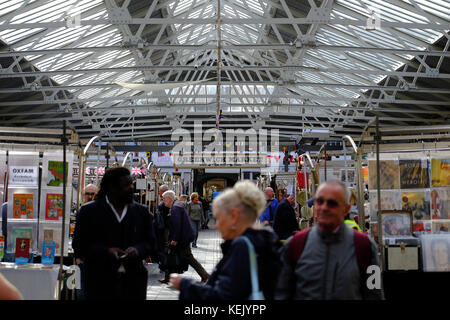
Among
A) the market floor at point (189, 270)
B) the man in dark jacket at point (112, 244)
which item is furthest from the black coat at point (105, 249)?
the market floor at point (189, 270)

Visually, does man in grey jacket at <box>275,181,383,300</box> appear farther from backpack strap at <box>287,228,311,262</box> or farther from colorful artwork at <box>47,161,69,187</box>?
colorful artwork at <box>47,161,69,187</box>

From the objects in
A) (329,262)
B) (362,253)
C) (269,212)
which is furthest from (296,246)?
(269,212)

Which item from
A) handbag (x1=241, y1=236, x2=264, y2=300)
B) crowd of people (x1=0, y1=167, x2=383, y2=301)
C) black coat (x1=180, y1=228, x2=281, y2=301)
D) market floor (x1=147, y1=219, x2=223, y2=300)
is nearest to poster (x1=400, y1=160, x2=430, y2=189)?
market floor (x1=147, y1=219, x2=223, y2=300)

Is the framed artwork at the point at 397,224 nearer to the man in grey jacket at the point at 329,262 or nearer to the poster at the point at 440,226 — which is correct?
the poster at the point at 440,226

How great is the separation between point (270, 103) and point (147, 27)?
23.3ft

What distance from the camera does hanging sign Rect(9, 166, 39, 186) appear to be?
19.6 ft

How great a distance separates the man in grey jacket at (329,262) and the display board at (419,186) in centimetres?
451

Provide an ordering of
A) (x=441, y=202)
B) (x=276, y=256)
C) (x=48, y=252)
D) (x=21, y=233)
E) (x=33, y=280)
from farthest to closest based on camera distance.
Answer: (x=441, y=202) < (x=21, y=233) < (x=48, y=252) < (x=33, y=280) < (x=276, y=256)

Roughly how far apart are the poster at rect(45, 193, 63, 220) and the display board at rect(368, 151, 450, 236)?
152 inches

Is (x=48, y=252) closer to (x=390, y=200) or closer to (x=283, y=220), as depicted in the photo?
(x=283, y=220)

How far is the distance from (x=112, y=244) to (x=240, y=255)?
1525 mm

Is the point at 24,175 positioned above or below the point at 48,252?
above

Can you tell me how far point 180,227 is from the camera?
24.5 feet

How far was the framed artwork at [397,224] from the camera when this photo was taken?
6730mm
